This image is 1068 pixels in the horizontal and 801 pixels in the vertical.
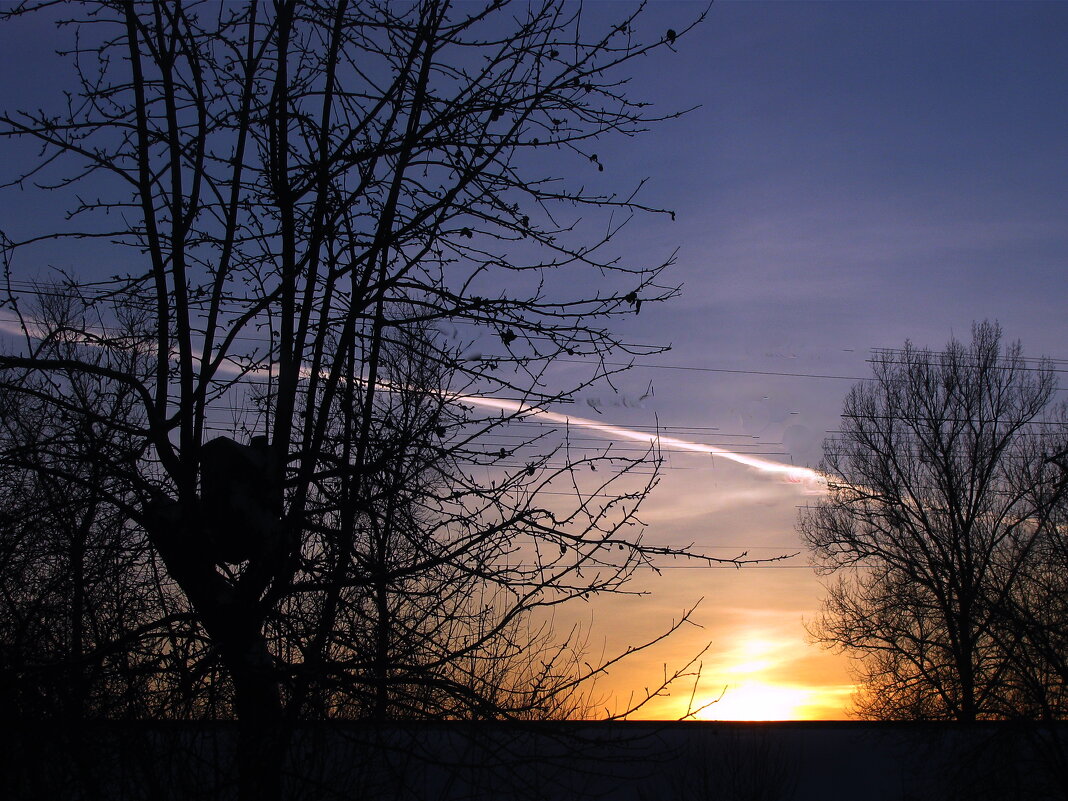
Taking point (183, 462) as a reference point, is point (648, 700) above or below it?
below

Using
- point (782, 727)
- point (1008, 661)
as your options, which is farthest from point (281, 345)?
point (1008, 661)

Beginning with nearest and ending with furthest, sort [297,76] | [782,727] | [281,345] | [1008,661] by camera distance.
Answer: [281,345] → [297,76] → [782,727] → [1008,661]

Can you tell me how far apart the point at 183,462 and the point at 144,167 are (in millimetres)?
1381

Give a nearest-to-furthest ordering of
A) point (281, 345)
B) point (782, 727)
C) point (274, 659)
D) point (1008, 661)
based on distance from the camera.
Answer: point (274, 659) < point (281, 345) < point (782, 727) < point (1008, 661)

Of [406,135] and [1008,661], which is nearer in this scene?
[406,135]

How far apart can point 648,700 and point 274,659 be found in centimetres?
156

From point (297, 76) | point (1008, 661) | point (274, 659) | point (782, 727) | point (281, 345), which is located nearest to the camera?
point (274, 659)

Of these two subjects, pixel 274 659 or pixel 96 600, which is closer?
pixel 274 659

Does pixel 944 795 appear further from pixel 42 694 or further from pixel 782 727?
pixel 42 694

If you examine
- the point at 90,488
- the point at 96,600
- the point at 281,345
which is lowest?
the point at 96,600

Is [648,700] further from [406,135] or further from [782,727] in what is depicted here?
[782,727]

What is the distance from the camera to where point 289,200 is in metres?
4.43

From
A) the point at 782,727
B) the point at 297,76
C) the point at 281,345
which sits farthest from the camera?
the point at 782,727

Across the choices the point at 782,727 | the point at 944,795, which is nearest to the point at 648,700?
the point at 782,727
